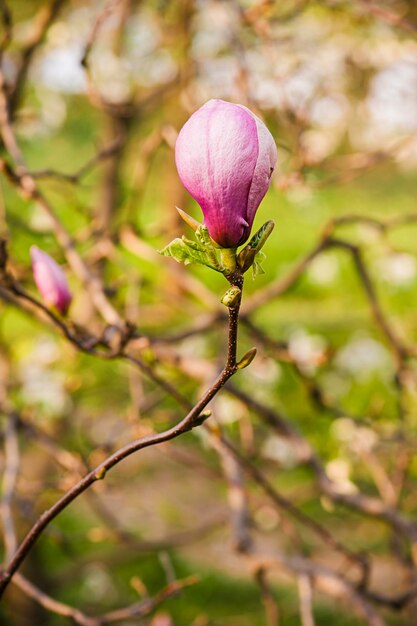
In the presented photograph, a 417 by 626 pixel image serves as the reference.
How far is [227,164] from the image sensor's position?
1.58 ft

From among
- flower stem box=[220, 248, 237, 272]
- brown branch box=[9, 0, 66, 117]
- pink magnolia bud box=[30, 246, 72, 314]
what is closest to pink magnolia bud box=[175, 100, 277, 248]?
flower stem box=[220, 248, 237, 272]

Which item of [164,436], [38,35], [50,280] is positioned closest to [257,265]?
[164,436]

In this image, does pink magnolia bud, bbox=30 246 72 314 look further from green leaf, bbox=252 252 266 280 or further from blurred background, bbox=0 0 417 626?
green leaf, bbox=252 252 266 280

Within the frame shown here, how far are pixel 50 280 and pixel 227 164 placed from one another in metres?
0.43

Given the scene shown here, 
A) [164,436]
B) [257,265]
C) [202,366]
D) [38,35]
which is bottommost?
[202,366]

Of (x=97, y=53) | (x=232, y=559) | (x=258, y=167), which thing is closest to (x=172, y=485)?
(x=232, y=559)

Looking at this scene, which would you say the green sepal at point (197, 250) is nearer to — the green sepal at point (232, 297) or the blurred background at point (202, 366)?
the green sepal at point (232, 297)

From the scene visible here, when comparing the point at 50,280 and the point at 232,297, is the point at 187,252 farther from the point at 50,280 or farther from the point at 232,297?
the point at 50,280

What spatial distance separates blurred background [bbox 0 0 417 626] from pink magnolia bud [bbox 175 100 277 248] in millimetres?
424

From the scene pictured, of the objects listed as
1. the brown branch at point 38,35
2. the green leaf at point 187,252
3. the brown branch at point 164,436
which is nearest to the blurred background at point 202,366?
the brown branch at point 38,35

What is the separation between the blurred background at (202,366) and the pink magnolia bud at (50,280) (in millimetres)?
80

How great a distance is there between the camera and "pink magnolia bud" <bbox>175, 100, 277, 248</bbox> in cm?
48

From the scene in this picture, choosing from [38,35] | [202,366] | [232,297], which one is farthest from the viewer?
[38,35]

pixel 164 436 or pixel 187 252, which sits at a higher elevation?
pixel 187 252
